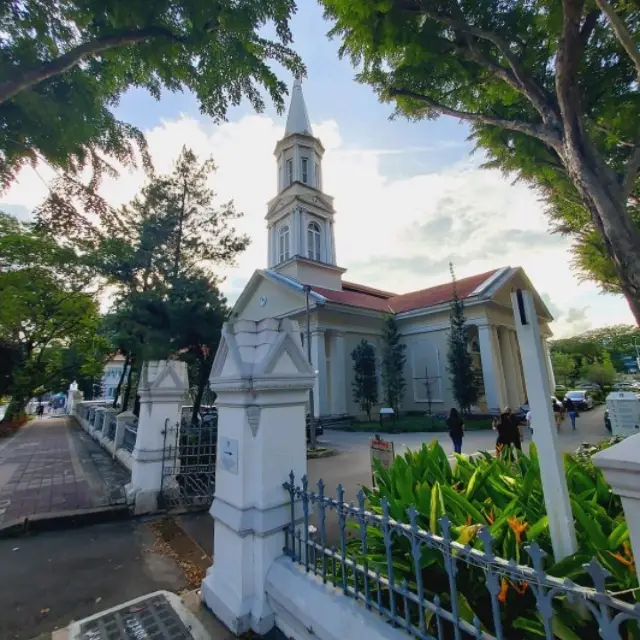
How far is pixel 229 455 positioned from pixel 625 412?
40.9 feet

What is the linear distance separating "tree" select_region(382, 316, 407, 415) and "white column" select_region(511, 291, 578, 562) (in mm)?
19603

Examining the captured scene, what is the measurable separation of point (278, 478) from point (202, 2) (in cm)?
629

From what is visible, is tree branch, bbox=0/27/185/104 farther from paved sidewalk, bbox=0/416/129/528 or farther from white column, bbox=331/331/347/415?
white column, bbox=331/331/347/415

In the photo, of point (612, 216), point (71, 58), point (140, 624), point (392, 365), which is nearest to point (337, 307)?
point (392, 365)

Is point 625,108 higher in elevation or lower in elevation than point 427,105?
lower

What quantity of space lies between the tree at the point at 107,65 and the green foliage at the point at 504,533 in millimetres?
6658

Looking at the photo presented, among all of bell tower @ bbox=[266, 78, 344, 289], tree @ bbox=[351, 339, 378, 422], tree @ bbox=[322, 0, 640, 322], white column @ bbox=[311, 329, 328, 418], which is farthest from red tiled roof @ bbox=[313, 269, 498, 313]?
tree @ bbox=[322, 0, 640, 322]

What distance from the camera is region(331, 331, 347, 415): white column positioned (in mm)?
20531

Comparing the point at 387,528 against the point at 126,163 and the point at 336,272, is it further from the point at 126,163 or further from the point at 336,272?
the point at 336,272

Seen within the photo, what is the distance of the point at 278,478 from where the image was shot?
2.88m

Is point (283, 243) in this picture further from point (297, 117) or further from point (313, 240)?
point (297, 117)

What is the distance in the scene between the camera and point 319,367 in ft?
65.7

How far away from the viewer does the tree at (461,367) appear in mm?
19344

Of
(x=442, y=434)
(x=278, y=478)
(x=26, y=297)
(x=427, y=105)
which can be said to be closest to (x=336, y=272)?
(x=442, y=434)
